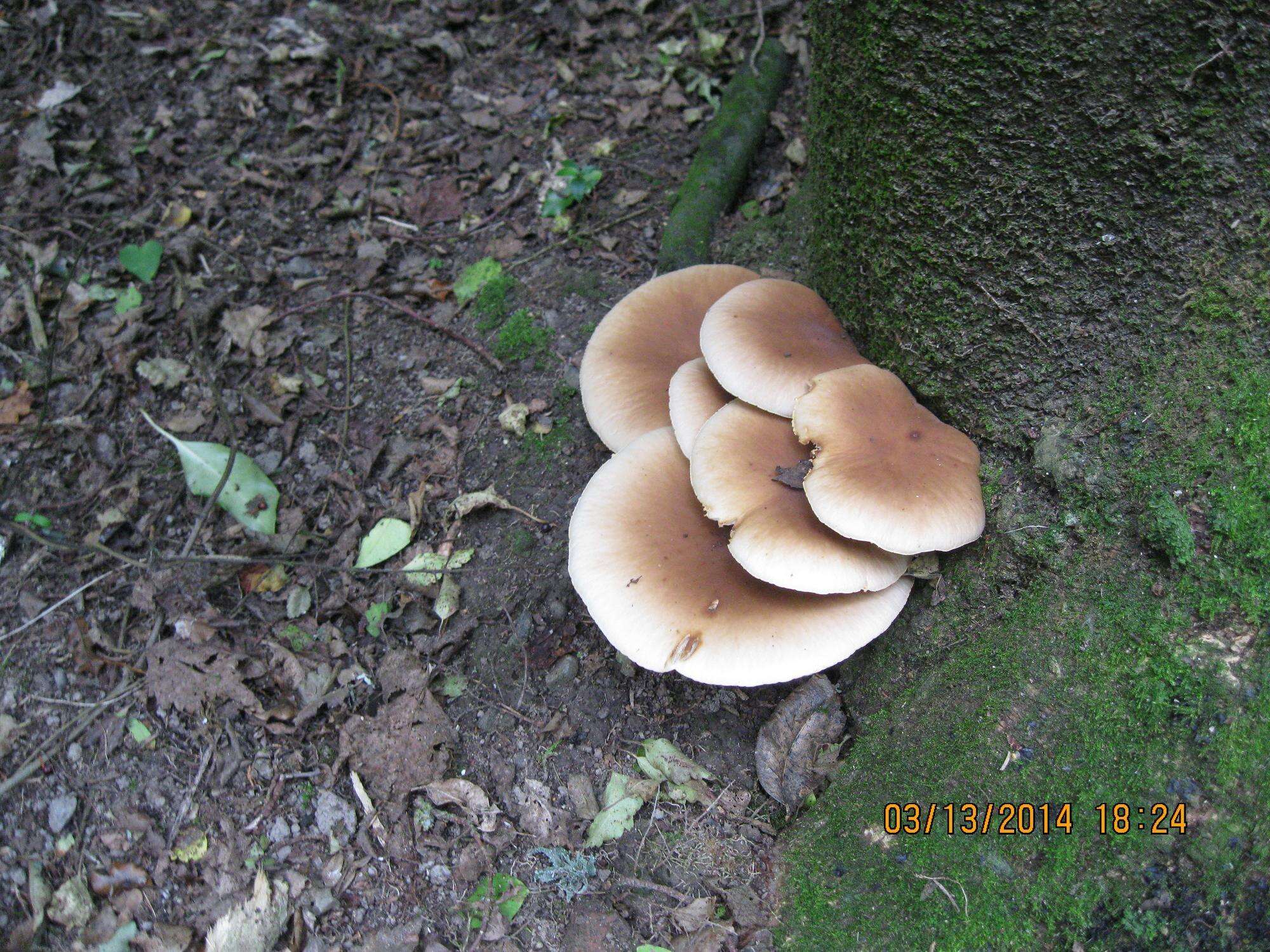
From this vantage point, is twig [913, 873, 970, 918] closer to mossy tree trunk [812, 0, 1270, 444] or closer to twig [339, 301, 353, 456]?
mossy tree trunk [812, 0, 1270, 444]

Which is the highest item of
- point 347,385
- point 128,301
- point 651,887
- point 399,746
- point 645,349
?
point 645,349

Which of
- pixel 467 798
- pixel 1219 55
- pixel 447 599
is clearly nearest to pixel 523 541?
pixel 447 599

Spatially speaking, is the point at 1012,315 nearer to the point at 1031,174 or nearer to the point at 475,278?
the point at 1031,174

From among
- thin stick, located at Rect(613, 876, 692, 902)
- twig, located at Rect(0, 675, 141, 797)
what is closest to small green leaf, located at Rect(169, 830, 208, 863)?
twig, located at Rect(0, 675, 141, 797)

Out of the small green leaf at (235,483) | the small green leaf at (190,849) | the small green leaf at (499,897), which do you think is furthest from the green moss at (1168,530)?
the small green leaf at (235,483)

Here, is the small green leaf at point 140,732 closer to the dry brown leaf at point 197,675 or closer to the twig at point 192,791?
the dry brown leaf at point 197,675

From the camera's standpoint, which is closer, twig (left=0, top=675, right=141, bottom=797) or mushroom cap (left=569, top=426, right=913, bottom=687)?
mushroom cap (left=569, top=426, right=913, bottom=687)
